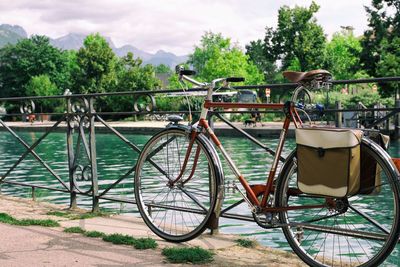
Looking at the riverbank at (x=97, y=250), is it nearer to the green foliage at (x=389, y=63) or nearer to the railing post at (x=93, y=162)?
the railing post at (x=93, y=162)

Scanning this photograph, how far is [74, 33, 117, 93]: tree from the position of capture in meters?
53.4

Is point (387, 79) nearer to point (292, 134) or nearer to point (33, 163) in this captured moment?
point (292, 134)

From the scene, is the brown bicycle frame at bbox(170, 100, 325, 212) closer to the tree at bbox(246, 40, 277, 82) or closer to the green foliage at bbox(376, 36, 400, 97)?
the green foliage at bbox(376, 36, 400, 97)

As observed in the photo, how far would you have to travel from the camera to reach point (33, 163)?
55.7ft

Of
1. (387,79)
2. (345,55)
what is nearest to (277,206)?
(387,79)

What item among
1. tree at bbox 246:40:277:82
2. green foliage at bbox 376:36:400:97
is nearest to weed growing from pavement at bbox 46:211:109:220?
green foliage at bbox 376:36:400:97

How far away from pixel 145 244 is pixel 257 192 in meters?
0.93

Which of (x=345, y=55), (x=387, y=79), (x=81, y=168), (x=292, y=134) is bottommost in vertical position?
(x=81, y=168)

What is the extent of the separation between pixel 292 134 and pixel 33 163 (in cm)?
1478

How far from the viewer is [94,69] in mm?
53531

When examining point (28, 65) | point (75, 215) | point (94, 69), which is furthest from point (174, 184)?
point (28, 65)

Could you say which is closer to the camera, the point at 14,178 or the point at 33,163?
the point at 14,178

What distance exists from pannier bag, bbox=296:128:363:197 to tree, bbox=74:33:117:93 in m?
51.0

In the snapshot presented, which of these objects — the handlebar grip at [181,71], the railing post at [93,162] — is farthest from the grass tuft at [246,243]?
the railing post at [93,162]
